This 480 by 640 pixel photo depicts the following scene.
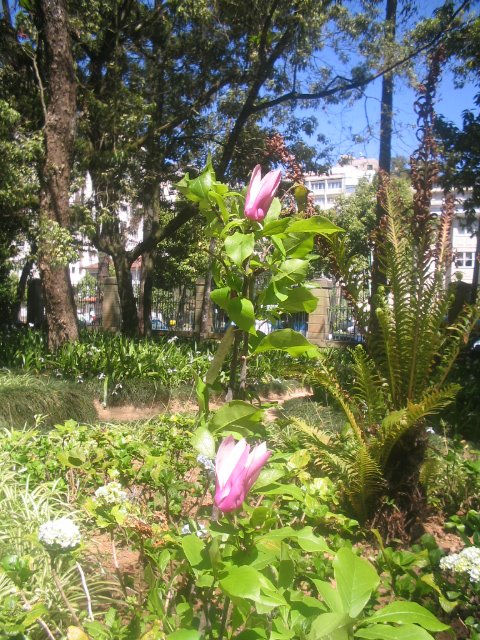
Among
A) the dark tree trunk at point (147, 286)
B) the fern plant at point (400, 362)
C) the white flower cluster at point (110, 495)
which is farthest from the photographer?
the dark tree trunk at point (147, 286)

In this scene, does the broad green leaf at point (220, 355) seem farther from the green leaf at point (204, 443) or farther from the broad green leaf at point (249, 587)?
the broad green leaf at point (249, 587)

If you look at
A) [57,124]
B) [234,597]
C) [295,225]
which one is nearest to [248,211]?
[295,225]

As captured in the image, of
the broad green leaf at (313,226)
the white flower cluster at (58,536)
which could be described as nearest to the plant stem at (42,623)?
the white flower cluster at (58,536)

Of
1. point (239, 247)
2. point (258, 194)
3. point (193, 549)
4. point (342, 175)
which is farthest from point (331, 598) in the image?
point (342, 175)

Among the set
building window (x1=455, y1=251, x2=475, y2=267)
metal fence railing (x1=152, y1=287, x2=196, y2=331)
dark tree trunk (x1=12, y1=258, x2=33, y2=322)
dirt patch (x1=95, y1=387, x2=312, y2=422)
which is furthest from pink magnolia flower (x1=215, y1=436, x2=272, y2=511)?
dark tree trunk (x1=12, y1=258, x2=33, y2=322)

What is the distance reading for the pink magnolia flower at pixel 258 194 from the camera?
126 centimetres

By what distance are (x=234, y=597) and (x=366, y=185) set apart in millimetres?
34534

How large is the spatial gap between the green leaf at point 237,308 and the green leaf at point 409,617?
2.21 ft

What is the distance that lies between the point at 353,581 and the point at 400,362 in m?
2.01

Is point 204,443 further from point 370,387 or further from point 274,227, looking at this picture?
point 370,387

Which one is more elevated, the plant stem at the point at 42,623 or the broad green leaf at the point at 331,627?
the broad green leaf at the point at 331,627

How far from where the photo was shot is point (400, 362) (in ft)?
10.1

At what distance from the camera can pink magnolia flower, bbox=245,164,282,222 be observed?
126 cm

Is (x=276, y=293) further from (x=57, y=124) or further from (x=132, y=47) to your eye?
(x=132, y=47)
